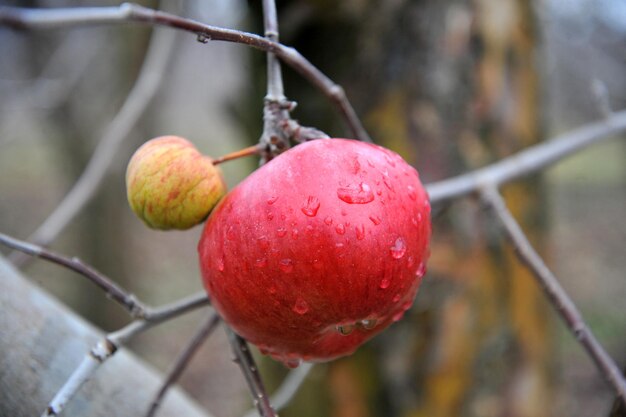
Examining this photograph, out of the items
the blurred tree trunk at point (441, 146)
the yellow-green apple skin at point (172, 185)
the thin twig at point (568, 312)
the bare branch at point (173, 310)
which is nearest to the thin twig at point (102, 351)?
the bare branch at point (173, 310)

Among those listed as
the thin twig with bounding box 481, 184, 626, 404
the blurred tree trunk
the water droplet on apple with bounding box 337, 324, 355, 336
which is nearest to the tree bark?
the water droplet on apple with bounding box 337, 324, 355, 336

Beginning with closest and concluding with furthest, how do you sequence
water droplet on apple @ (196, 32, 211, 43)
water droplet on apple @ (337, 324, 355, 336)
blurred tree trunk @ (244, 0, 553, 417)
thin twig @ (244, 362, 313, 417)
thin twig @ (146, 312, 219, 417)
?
water droplet on apple @ (196, 32, 211, 43), water droplet on apple @ (337, 324, 355, 336), thin twig @ (146, 312, 219, 417), thin twig @ (244, 362, 313, 417), blurred tree trunk @ (244, 0, 553, 417)

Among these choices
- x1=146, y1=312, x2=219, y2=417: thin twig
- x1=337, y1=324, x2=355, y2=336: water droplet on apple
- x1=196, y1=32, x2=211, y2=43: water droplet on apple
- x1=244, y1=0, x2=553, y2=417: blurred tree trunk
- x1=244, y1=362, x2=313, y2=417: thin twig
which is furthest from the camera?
x1=244, y1=0, x2=553, y2=417: blurred tree trunk

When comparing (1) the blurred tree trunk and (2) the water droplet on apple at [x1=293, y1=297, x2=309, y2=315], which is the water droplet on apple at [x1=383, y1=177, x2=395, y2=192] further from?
(1) the blurred tree trunk

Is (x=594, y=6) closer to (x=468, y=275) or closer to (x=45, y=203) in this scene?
(x=468, y=275)

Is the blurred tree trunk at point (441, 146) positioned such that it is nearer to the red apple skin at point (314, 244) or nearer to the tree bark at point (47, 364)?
the tree bark at point (47, 364)
